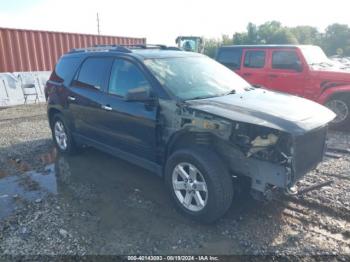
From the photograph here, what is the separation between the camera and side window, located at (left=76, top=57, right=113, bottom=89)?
439 centimetres

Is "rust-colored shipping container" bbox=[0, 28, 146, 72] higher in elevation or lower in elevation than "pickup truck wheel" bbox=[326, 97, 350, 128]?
higher

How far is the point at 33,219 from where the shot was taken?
3.51m

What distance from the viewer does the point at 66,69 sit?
5.40 meters

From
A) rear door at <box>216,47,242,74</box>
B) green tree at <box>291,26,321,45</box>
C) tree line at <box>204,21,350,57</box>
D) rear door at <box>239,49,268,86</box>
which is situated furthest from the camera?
green tree at <box>291,26,321,45</box>

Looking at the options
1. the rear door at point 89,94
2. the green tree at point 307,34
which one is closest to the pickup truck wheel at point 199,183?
the rear door at point 89,94

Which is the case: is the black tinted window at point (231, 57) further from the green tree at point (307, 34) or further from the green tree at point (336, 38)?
the green tree at point (307, 34)

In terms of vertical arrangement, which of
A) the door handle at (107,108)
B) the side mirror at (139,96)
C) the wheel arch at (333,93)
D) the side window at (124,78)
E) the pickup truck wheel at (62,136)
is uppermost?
the side window at (124,78)

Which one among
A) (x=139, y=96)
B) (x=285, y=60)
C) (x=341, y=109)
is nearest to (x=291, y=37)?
(x=285, y=60)

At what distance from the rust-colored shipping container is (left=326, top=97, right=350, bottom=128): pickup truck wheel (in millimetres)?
11078

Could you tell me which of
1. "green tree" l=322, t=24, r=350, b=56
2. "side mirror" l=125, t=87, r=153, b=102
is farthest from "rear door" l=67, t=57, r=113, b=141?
"green tree" l=322, t=24, r=350, b=56

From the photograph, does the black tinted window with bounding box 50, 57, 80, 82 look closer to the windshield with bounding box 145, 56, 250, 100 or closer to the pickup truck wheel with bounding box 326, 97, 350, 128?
the windshield with bounding box 145, 56, 250, 100

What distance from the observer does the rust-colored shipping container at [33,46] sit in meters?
11.6

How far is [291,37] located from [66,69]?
142 feet

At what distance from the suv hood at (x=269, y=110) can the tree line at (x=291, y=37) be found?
32314mm
